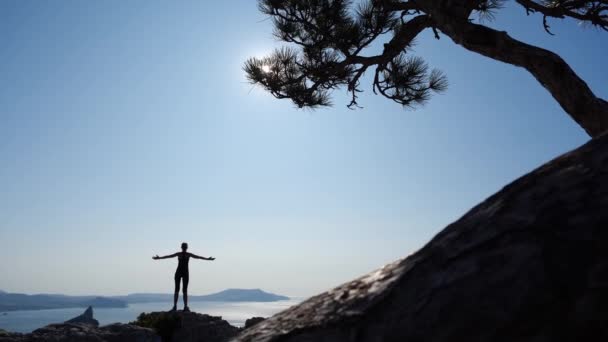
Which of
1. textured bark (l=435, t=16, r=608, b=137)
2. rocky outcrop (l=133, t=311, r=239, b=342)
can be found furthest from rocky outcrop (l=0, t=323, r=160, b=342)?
textured bark (l=435, t=16, r=608, b=137)

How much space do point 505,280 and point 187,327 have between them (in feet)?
35.9

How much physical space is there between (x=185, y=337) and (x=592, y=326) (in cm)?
1086

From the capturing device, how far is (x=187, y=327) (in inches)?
413

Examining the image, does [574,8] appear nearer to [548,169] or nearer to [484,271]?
[548,169]

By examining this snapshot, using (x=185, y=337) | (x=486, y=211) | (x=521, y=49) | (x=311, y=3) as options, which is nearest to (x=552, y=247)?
(x=486, y=211)

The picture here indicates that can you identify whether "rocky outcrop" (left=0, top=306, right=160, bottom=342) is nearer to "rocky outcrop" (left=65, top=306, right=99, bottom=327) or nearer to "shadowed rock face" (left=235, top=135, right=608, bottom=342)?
"rocky outcrop" (left=65, top=306, right=99, bottom=327)

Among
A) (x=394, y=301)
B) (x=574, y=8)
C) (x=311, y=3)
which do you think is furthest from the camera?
(x=311, y=3)

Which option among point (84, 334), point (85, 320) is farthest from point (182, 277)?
point (85, 320)

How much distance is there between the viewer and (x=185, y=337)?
10.2 meters

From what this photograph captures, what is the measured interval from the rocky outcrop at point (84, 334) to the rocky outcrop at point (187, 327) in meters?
1.59

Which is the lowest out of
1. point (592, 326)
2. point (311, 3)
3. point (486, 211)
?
point (592, 326)

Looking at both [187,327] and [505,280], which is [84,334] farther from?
[505,280]

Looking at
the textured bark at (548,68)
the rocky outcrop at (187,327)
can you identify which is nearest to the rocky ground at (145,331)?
the rocky outcrop at (187,327)

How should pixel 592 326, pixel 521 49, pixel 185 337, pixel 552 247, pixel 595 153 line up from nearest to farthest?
pixel 592 326
pixel 552 247
pixel 595 153
pixel 521 49
pixel 185 337
